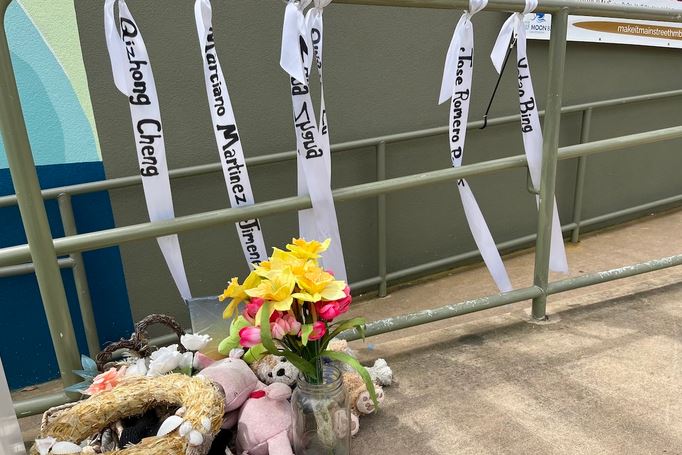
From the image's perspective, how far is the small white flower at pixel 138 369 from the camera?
1439 mm

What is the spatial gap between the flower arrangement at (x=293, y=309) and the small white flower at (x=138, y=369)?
11.9 inches

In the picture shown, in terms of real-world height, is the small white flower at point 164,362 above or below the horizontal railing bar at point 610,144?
below

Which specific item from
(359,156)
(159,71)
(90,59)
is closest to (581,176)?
(359,156)

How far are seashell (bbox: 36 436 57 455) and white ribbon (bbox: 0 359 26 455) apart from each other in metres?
0.05

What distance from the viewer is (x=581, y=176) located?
4184 mm

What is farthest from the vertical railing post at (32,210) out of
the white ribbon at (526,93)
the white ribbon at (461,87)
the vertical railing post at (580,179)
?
the vertical railing post at (580,179)

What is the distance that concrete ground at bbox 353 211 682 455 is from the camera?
1.53m

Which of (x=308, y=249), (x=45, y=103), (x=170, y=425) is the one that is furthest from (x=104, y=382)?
(x=45, y=103)

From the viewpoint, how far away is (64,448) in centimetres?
116

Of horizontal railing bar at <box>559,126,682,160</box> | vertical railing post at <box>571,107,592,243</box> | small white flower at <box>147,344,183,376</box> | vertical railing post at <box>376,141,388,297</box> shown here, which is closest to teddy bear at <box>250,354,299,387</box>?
small white flower at <box>147,344,183,376</box>

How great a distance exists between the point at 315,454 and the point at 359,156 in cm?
224

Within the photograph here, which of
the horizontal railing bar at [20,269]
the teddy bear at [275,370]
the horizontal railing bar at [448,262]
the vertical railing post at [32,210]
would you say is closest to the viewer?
the vertical railing post at [32,210]

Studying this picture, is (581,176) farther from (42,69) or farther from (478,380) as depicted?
(42,69)

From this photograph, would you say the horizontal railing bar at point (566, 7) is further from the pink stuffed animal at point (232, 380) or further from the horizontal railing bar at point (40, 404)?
the horizontal railing bar at point (40, 404)
